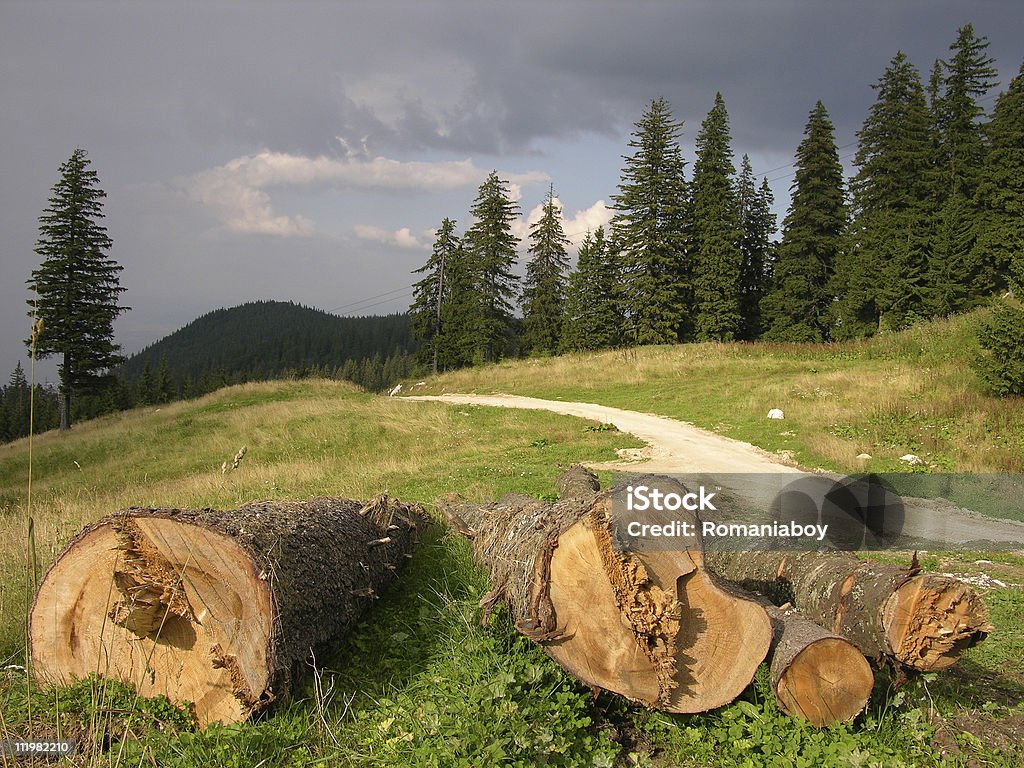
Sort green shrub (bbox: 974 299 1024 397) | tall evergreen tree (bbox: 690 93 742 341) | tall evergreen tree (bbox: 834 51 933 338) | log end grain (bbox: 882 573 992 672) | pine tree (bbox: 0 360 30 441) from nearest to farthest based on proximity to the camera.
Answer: log end grain (bbox: 882 573 992 672) → green shrub (bbox: 974 299 1024 397) → tall evergreen tree (bbox: 834 51 933 338) → tall evergreen tree (bbox: 690 93 742 341) → pine tree (bbox: 0 360 30 441)

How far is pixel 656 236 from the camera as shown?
3844cm

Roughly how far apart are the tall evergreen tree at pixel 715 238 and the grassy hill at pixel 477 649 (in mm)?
20909

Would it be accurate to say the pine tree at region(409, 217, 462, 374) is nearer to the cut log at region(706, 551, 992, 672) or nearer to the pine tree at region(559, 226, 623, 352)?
the pine tree at region(559, 226, 623, 352)

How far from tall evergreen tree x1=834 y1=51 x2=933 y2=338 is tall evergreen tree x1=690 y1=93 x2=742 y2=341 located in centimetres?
620

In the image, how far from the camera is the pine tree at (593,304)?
4294 centimetres

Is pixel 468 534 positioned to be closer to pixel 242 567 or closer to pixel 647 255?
pixel 242 567

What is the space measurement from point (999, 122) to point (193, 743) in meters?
41.8

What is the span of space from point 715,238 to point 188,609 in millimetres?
39089

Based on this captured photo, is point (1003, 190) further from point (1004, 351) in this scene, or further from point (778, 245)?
point (1004, 351)

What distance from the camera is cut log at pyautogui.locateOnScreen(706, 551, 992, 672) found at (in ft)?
10.3

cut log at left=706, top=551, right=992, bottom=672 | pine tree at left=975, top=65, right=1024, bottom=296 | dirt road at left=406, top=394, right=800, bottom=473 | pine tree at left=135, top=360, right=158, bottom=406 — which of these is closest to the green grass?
dirt road at left=406, top=394, right=800, bottom=473

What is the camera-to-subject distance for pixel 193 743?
3.23m

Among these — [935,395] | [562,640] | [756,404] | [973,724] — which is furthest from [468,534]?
[935,395]

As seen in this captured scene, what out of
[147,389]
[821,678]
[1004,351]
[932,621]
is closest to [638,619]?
[821,678]
